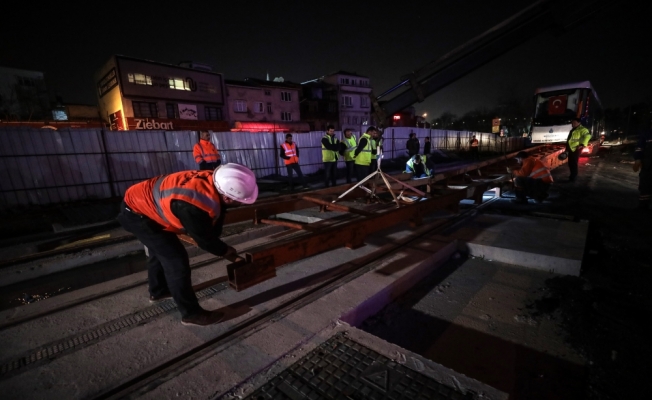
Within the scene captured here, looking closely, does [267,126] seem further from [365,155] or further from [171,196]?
[171,196]

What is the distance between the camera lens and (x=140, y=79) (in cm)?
2523

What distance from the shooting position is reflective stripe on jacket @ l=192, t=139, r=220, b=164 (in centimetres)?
734

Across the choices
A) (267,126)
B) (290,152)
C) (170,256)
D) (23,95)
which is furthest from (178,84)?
(170,256)

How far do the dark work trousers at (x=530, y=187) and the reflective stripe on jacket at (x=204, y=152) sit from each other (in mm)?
7452

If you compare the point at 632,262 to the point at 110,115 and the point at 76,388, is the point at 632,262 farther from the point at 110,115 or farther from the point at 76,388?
the point at 110,115

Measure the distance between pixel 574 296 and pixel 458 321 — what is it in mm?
1349

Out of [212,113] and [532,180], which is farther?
[212,113]

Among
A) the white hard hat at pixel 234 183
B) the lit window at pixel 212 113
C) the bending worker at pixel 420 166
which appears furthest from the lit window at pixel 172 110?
the white hard hat at pixel 234 183

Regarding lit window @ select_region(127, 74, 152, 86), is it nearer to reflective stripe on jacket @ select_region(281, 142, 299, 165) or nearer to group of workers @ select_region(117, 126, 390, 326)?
reflective stripe on jacket @ select_region(281, 142, 299, 165)

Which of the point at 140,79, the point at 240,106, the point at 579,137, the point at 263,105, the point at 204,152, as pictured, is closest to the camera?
the point at 204,152

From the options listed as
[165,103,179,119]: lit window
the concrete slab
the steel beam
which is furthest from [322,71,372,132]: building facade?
the steel beam

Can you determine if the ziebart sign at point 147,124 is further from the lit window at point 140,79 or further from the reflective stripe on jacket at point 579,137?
the reflective stripe on jacket at point 579,137

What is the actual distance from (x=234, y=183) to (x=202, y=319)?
1.22m

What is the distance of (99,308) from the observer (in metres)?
2.75
